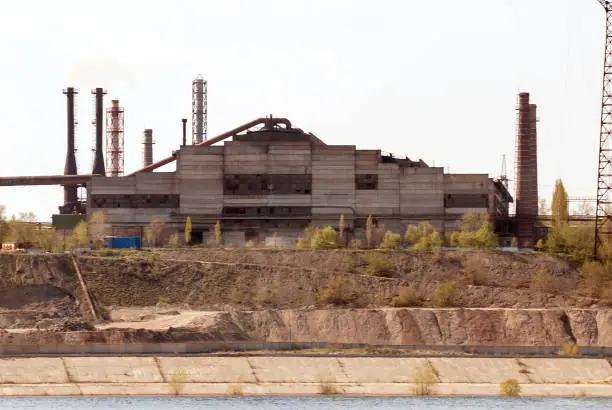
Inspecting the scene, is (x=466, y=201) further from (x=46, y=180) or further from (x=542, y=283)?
(x=46, y=180)

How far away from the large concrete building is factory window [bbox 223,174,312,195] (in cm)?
8

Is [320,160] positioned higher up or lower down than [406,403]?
higher up

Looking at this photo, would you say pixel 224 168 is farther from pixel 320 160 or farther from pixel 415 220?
pixel 415 220

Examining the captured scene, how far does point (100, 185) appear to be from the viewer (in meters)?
138

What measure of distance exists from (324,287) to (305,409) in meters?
32.8

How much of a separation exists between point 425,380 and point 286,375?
812 centimetres

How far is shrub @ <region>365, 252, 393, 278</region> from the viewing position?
120625 millimetres

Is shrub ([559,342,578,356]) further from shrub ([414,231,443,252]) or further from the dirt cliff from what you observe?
shrub ([414,231,443,252])

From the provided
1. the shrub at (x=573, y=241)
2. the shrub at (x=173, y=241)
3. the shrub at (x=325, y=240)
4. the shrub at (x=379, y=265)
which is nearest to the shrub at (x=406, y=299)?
the shrub at (x=379, y=265)

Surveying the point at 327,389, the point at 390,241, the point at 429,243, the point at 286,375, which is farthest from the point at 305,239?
the point at 327,389

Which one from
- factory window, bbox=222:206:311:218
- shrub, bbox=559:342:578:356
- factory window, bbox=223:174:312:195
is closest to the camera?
shrub, bbox=559:342:578:356

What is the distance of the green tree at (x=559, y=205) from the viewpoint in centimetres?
13362

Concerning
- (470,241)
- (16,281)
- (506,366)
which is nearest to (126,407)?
(506,366)

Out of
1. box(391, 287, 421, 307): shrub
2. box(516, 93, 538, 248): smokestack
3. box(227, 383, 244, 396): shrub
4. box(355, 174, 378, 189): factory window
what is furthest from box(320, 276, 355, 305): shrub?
box(516, 93, 538, 248): smokestack
